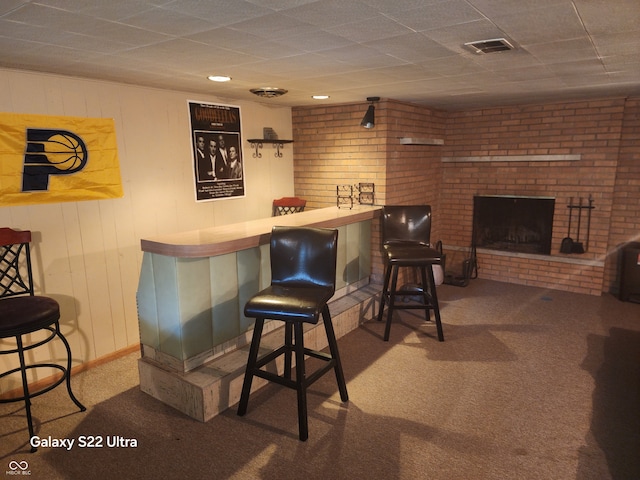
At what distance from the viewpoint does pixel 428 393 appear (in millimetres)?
2938

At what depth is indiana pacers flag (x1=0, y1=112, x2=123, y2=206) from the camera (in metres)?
2.87

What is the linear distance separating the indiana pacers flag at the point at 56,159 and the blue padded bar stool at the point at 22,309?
1.00 feet

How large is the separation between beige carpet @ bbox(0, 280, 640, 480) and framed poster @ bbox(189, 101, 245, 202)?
1701 millimetres

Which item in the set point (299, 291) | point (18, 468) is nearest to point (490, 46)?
point (299, 291)

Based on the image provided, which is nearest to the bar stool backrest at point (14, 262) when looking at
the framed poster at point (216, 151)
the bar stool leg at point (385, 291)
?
the framed poster at point (216, 151)

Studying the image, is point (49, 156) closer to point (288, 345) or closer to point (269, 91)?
point (269, 91)

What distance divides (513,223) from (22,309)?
510cm

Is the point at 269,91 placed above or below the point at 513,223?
above

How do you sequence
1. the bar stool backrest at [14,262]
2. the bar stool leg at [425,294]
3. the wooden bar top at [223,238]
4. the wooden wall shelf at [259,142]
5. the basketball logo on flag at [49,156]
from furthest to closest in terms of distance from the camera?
the wooden wall shelf at [259,142] → the bar stool leg at [425,294] → the basketball logo on flag at [49,156] → the bar stool backrest at [14,262] → the wooden bar top at [223,238]

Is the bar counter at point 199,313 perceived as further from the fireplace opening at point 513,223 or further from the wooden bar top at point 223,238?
the fireplace opening at point 513,223

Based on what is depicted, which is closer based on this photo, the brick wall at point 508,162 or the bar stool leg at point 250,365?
the bar stool leg at point 250,365

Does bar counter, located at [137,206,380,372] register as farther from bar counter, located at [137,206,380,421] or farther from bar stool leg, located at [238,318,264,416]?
bar stool leg, located at [238,318,264,416]

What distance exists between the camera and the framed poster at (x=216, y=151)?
4.03 metres

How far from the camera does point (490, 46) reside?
2395 millimetres
